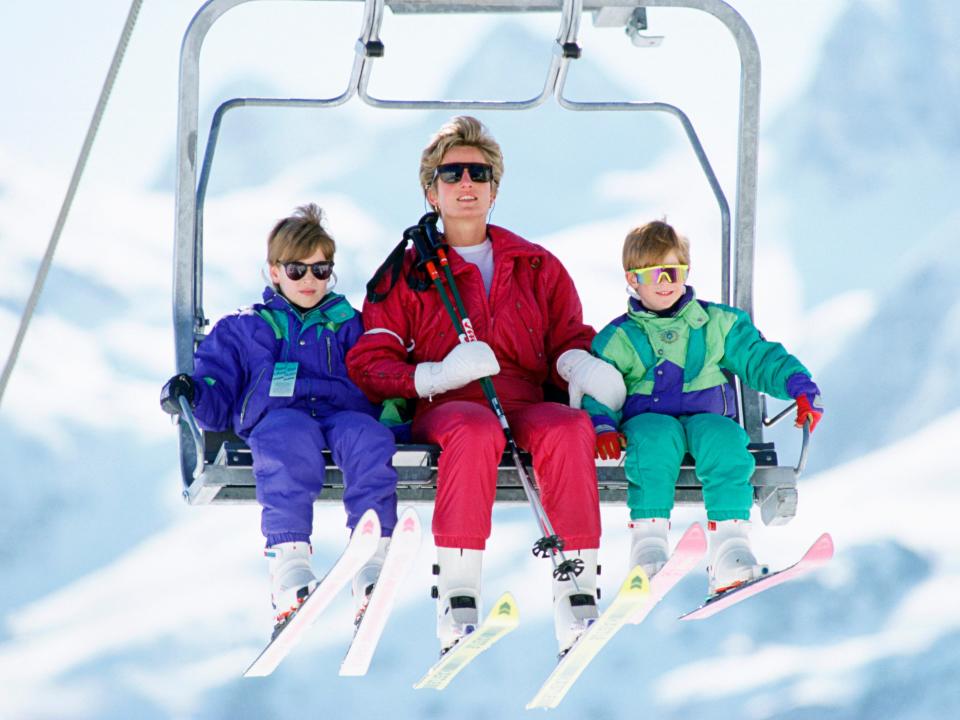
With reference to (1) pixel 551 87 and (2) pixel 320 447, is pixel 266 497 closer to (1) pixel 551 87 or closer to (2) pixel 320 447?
(2) pixel 320 447

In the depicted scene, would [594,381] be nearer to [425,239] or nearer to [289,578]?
[425,239]

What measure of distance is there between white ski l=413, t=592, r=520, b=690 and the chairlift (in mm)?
558

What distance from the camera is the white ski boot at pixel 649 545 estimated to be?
16.2ft

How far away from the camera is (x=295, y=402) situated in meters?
5.12

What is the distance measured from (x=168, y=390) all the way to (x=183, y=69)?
3.82 feet

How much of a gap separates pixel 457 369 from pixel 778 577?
1.19 m

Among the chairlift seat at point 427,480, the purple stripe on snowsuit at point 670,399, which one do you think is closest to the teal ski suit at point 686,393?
the purple stripe on snowsuit at point 670,399

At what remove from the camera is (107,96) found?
4.66m

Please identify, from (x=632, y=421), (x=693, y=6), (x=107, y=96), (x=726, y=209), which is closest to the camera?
(x=107, y=96)

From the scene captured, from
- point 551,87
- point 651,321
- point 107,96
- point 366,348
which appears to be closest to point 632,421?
point 651,321

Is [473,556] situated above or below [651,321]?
below

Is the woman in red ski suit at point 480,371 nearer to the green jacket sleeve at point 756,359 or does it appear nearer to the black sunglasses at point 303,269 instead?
the black sunglasses at point 303,269

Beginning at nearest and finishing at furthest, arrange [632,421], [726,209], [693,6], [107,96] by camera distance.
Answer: [107,96]
[632,421]
[693,6]
[726,209]

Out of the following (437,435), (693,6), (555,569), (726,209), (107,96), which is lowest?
(555,569)
